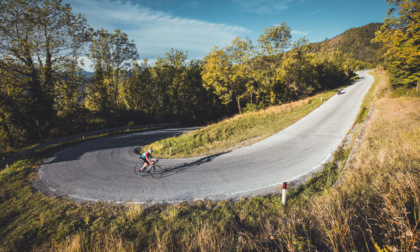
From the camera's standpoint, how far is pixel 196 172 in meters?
9.48

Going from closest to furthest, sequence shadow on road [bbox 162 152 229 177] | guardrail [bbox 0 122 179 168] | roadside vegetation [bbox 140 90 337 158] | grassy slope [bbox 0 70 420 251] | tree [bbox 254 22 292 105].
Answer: grassy slope [bbox 0 70 420 251] → shadow on road [bbox 162 152 229 177] → guardrail [bbox 0 122 179 168] → roadside vegetation [bbox 140 90 337 158] → tree [bbox 254 22 292 105]

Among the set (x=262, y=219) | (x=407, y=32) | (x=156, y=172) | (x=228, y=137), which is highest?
(x=407, y=32)

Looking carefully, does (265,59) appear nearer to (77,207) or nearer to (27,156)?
(77,207)

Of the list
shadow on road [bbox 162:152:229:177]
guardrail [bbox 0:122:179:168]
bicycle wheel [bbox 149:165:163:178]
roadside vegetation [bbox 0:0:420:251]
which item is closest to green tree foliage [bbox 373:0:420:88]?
roadside vegetation [bbox 0:0:420:251]

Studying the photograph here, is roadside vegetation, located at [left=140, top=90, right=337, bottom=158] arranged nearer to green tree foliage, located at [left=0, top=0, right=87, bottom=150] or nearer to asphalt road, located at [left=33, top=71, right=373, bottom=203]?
asphalt road, located at [left=33, top=71, right=373, bottom=203]

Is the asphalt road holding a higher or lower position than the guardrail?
lower

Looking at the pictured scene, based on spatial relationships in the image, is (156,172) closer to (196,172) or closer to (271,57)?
(196,172)

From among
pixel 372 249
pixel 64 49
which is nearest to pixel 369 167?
pixel 372 249

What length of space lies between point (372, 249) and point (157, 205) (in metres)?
6.48

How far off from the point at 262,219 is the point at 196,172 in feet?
15.9

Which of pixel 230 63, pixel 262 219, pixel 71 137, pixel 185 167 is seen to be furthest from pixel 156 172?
pixel 230 63

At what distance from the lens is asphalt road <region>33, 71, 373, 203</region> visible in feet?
25.1

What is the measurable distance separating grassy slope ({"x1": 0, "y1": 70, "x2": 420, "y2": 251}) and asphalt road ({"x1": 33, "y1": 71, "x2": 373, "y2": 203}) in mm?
768

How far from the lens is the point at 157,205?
22.5ft
